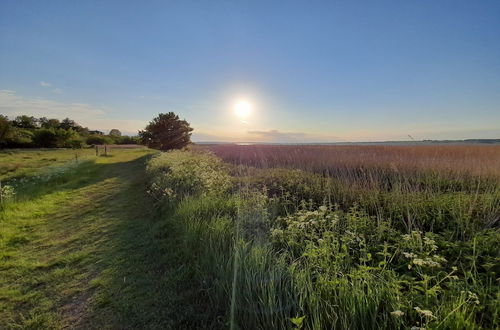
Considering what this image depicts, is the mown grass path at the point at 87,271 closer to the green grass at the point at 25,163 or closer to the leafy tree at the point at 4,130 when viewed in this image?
the green grass at the point at 25,163

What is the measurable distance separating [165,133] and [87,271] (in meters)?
24.1

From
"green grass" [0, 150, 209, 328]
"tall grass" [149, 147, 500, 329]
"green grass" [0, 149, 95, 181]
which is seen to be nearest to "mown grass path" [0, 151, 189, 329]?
"green grass" [0, 150, 209, 328]

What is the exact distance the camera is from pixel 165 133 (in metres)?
25.8

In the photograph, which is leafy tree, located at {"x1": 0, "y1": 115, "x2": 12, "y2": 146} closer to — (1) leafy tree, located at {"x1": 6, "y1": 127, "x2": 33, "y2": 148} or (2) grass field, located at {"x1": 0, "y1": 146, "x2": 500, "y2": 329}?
(1) leafy tree, located at {"x1": 6, "y1": 127, "x2": 33, "y2": 148}

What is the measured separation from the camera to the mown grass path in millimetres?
2410

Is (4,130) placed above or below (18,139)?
above

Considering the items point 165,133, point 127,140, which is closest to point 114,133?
point 127,140

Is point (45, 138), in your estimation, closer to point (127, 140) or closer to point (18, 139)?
point (18, 139)

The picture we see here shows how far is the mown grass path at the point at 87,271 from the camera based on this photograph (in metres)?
2.41

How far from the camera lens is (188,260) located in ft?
10.6

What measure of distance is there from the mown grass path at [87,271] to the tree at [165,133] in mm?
20154

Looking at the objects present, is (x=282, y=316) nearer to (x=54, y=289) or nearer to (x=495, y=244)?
(x=495, y=244)

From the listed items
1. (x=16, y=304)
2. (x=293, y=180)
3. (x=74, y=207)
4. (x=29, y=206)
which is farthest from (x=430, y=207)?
(x=29, y=206)

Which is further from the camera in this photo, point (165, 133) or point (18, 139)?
point (18, 139)
